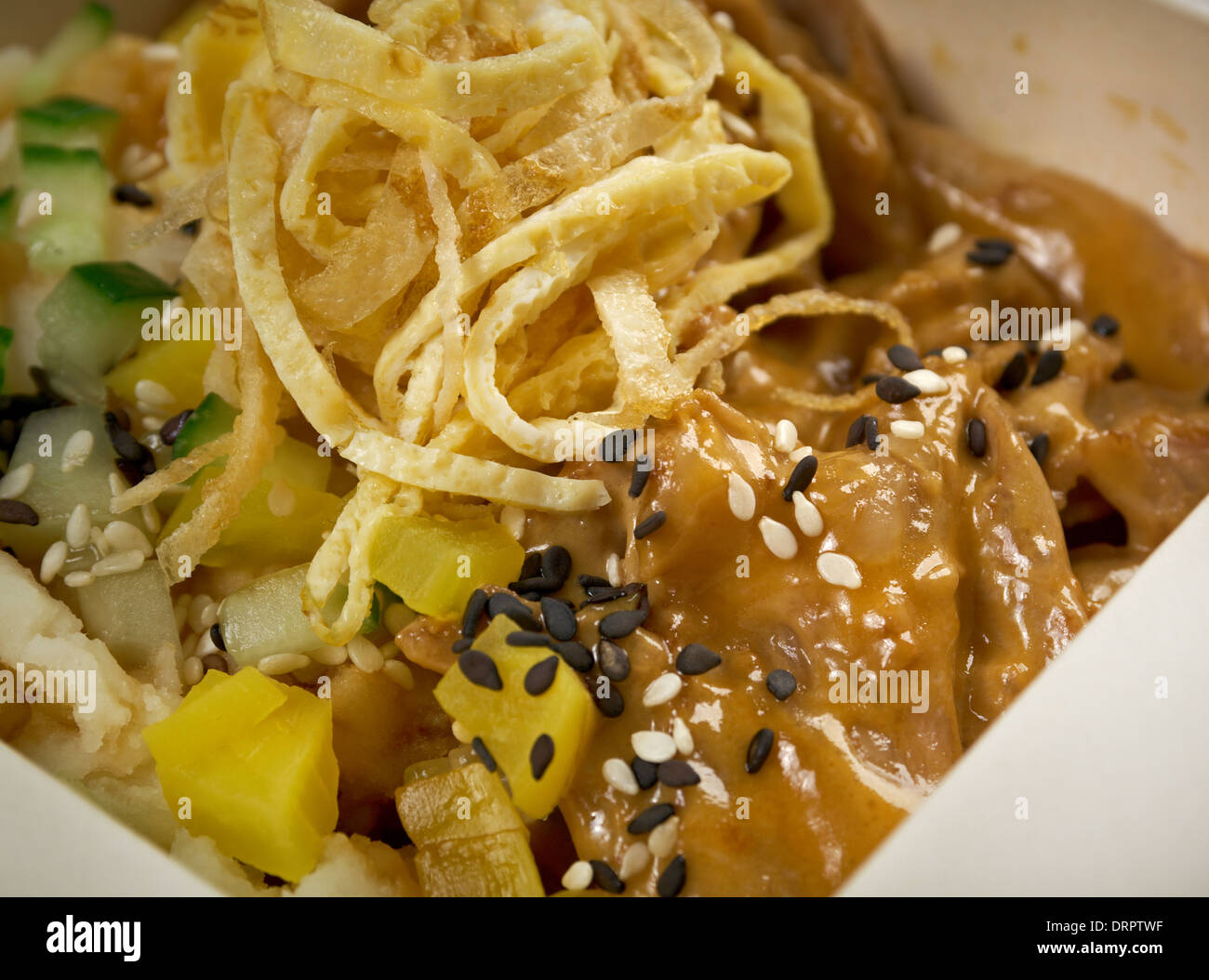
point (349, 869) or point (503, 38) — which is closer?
point (349, 869)

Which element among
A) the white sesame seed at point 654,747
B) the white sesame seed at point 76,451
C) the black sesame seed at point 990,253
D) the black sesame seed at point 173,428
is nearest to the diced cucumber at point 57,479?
the white sesame seed at point 76,451

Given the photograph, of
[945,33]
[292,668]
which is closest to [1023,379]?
[945,33]

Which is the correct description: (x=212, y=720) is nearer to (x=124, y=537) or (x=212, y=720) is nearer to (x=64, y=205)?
(x=124, y=537)

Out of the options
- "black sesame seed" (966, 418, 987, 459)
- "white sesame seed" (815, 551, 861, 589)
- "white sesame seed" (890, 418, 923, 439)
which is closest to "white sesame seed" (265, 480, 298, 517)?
"white sesame seed" (815, 551, 861, 589)

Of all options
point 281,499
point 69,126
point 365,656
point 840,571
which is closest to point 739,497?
point 840,571

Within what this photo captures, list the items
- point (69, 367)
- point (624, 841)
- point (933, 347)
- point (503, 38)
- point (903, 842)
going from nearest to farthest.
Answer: point (903, 842)
point (624, 841)
point (503, 38)
point (69, 367)
point (933, 347)
